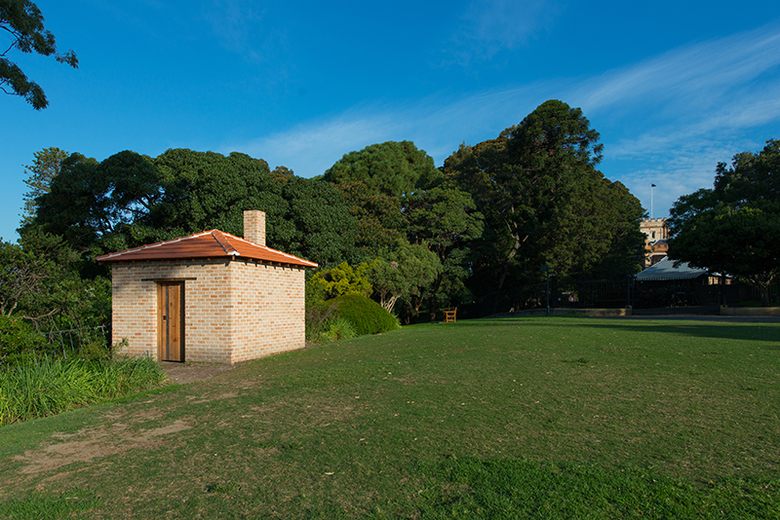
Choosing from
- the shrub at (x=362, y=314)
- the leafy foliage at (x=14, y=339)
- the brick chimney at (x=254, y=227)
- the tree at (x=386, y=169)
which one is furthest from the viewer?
the tree at (x=386, y=169)

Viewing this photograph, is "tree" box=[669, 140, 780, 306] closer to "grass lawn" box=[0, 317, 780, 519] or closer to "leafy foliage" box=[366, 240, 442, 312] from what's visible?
"leafy foliage" box=[366, 240, 442, 312]

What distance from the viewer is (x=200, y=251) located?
11211mm

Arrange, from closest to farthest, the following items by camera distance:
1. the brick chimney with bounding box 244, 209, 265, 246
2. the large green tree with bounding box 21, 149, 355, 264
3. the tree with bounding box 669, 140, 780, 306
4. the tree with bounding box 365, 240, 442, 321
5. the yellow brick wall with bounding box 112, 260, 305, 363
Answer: the yellow brick wall with bounding box 112, 260, 305, 363, the brick chimney with bounding box 244, 209, 265, 246, the large green tree with bounding box 21, 149, 355, 264, the tree with bounding box 669, 140, 780, 306, the tree with bounding box 365, 240, 442, 321

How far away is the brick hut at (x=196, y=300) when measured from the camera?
1094 cm

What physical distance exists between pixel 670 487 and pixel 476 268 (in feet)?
111

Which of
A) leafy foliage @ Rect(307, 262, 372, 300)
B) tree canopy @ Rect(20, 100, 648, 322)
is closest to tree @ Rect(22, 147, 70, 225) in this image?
tree canopy @ Rect(20, 100, 648, 322)

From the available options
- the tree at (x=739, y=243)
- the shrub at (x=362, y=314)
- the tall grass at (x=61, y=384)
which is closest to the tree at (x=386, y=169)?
the shrub at (x=362, y=314)

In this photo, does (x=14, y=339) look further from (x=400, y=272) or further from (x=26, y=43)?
(x=400, y=272)

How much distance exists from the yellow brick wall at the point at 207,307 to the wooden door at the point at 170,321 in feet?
0.52

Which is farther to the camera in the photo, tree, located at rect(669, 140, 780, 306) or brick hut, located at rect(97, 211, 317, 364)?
tree, located at rect(669, 140, 780, 306)

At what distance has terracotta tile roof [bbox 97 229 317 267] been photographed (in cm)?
1100

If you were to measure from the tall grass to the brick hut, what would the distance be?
274 centimetres

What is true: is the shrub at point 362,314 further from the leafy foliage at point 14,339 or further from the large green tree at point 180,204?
the leafy foliage at point 14,339

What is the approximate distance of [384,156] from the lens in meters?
40.5
